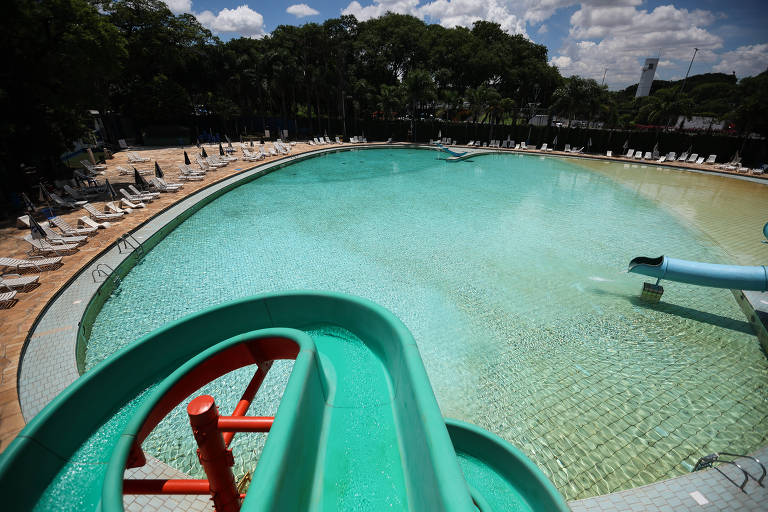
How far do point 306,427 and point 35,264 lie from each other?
28.5ft

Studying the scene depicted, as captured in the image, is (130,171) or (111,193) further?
(130,171)

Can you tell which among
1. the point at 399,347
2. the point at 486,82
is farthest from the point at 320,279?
the point at 486,82

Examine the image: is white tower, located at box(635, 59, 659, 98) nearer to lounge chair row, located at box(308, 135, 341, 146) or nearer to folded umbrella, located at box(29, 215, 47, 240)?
lounge chair row, located at box(308, 135, 341, 146)

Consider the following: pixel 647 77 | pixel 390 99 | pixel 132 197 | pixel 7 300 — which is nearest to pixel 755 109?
pixel 390 99

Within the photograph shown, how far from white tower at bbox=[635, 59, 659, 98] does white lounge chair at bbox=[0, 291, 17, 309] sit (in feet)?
458

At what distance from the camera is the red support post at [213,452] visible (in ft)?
7.27

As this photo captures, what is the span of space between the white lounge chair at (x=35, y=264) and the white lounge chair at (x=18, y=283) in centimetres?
57

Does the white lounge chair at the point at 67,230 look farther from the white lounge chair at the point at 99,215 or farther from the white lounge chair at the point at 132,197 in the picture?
the white lounge chair at the point at 132,197

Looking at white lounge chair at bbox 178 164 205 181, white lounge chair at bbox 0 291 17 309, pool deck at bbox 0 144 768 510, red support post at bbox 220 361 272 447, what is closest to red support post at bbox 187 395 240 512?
red support post at bbox 220 361 272 447

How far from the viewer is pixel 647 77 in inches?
4247

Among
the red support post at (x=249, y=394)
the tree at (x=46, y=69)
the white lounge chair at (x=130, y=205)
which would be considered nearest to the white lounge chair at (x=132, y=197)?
the white lounge chair at (x=130, y=205)

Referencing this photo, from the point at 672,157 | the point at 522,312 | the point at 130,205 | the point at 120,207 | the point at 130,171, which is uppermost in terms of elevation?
the point at 130,171

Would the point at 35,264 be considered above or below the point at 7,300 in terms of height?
above

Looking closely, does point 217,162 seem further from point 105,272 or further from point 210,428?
point 210,428
